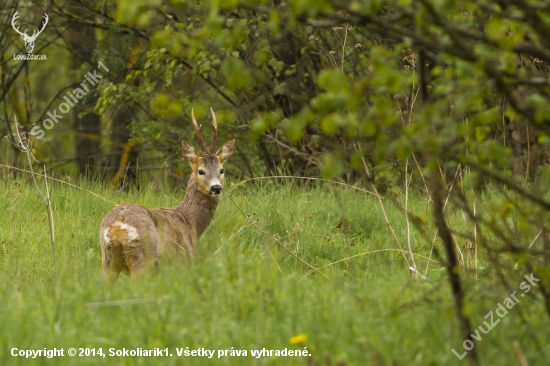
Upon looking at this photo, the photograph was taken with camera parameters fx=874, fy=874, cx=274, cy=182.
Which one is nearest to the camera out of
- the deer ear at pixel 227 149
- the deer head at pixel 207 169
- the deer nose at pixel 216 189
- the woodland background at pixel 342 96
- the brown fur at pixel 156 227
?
the woodland background at pixel 342 96

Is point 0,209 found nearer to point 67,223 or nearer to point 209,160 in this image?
point 67,223

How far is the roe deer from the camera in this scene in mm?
5852

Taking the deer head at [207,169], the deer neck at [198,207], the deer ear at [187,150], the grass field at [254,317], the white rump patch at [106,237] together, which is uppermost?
the deer ear at [187,150]

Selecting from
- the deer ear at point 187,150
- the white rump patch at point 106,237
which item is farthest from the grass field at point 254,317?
the deer ear at point 187,150

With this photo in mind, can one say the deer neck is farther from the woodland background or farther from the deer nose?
the woodland background

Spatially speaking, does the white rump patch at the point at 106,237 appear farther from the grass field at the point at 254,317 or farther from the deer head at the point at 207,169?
the deer head at the point at 207,169

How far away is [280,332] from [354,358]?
0.47m

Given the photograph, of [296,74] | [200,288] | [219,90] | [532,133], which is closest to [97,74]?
[219,90]

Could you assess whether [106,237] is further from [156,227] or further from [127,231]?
[156,227]

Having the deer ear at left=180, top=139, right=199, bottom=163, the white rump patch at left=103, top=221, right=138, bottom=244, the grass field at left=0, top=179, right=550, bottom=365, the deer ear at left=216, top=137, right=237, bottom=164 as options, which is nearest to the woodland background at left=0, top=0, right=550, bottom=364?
the grass field at left=0, top=179, right=550, bottom=365

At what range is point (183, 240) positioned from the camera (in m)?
6.64

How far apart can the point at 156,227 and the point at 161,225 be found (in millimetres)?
79

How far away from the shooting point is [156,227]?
6191 millimetres

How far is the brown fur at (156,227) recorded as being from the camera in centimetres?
585
